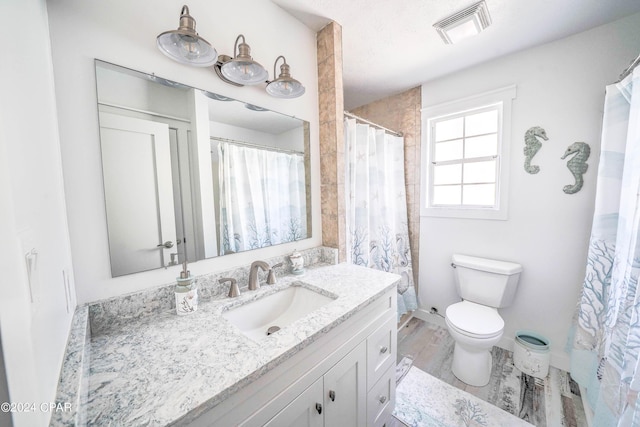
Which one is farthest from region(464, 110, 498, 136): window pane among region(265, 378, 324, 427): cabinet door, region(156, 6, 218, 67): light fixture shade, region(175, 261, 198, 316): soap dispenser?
region(175, 261, 198, 316): soap dispenser

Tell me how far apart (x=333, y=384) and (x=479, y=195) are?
6.45 ft

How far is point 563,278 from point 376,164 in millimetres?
1626

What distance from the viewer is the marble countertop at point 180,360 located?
52 centimetres

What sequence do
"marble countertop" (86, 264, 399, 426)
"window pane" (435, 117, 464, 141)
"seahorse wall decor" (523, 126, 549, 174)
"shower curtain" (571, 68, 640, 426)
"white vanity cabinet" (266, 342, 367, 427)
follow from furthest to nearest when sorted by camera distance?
"window pane" (435, 117, 464, 141) → "seahorse wall decor" (523, 126, 549, 174) → "shower curtain" (571, 68, 640, 426) → "white vanity cabinet" (266, 342, 367, 427) → "marble countertop" (86, 264, 399, 426)

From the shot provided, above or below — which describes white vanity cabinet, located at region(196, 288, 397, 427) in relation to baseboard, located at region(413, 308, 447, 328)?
above

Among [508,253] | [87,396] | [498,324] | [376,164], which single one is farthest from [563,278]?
[87,396]

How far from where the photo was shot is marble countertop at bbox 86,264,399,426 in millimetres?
517

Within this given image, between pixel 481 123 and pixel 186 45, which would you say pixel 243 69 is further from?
pixel 481 123

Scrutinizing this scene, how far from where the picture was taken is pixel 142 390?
22.1 inches

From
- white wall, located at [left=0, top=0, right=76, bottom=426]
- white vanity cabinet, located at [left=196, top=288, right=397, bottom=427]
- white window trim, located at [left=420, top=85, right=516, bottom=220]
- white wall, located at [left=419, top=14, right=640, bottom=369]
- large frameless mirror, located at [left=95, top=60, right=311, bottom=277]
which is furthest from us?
white window trim, located at [left=420, top=85, right=516, bottom=220]

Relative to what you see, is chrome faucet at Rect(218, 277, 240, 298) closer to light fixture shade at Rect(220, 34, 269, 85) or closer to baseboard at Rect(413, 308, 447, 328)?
light fixture shade at Rect(220, 34, 269, 85)

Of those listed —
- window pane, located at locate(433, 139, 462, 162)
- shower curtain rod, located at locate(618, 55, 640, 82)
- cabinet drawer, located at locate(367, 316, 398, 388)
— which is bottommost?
cabinet drawer, located at locate(367, 316, 398, 388)

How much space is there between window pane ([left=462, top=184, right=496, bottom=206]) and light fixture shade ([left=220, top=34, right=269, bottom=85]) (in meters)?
1.94

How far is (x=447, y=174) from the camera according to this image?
85.1 inches
